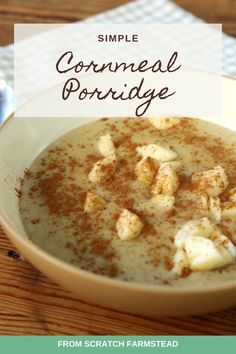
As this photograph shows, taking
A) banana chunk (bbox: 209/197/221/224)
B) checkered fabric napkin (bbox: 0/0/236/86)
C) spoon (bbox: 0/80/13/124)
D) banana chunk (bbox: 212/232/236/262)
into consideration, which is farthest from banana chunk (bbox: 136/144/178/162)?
checkered fabric napkin (bbox: 0/0/236/86)

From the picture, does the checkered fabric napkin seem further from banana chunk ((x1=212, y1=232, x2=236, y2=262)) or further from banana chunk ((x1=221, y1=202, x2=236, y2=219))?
banana chunk ((x1=212, y1=232, x2=236, y2=262))

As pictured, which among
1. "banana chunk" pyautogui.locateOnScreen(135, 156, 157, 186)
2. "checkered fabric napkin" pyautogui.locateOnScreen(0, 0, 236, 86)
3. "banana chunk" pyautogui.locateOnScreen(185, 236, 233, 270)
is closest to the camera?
"banana chunk" pyautogui.locateOnScreen(185, 236, 233, 270)

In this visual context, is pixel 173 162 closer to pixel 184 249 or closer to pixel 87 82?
pixel 184 249

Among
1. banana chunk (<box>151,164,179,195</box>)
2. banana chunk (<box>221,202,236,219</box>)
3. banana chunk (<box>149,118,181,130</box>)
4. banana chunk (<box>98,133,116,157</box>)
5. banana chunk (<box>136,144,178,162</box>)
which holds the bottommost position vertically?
banana chunk (<box>221,202,236,219</box>)

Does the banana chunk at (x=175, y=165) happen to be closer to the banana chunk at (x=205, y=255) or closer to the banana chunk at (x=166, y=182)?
the banana chunk at (x=166, y=182)

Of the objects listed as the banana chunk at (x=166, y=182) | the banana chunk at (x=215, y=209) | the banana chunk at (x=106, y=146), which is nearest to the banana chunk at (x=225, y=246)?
the banana chunk at (x=215, y=209)

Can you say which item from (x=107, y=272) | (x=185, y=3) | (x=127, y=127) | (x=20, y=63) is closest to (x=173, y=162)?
(x=127, y=127)
